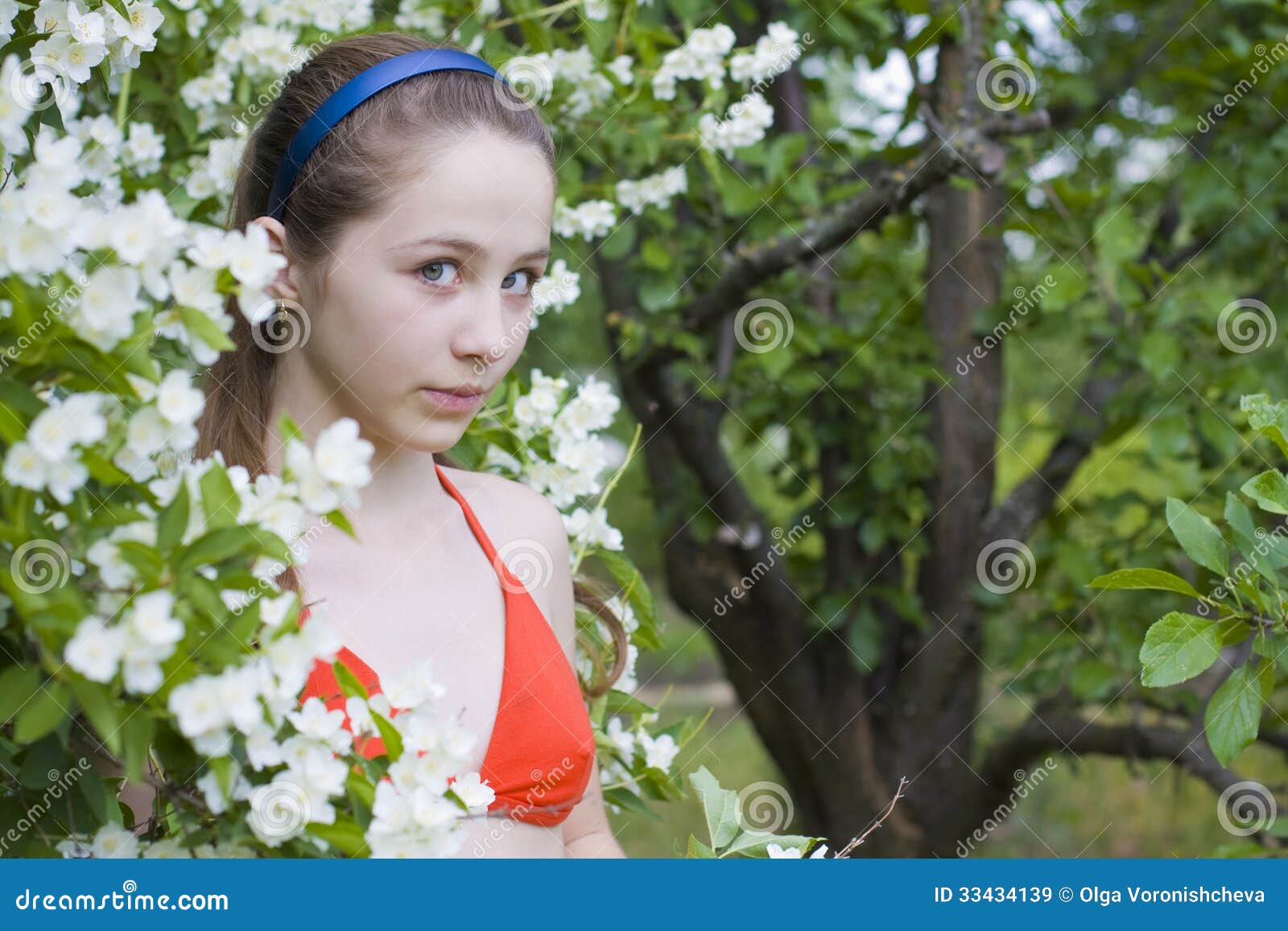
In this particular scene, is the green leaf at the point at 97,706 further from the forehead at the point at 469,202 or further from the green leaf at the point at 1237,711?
the green leaf at the point at 1237,711

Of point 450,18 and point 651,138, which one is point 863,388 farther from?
point 450,18

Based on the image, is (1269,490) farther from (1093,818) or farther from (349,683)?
(1093,818)

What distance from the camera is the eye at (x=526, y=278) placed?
1539 millimetres

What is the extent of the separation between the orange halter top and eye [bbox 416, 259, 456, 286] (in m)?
0.44

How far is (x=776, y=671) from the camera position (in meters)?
3.56

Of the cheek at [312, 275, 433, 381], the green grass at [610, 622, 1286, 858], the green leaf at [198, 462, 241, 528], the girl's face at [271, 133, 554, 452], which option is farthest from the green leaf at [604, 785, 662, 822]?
the green grass at [610, 622, 1286, 858]

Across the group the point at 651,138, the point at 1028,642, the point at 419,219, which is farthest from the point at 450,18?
the point at 1028,642

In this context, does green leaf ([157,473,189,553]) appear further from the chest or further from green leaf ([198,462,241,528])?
the chest

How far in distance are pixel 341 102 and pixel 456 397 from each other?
1.37 feet

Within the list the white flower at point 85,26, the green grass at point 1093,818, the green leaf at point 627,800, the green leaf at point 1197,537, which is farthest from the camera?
the green grass at point 1093,818

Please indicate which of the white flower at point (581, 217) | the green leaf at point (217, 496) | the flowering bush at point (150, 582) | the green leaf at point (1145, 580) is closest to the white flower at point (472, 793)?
the flowering bush at point (150, 582)

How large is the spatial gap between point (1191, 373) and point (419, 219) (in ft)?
6.80

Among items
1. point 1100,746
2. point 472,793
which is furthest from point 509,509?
point 1100,746

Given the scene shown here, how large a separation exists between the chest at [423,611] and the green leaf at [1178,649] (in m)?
0.78
